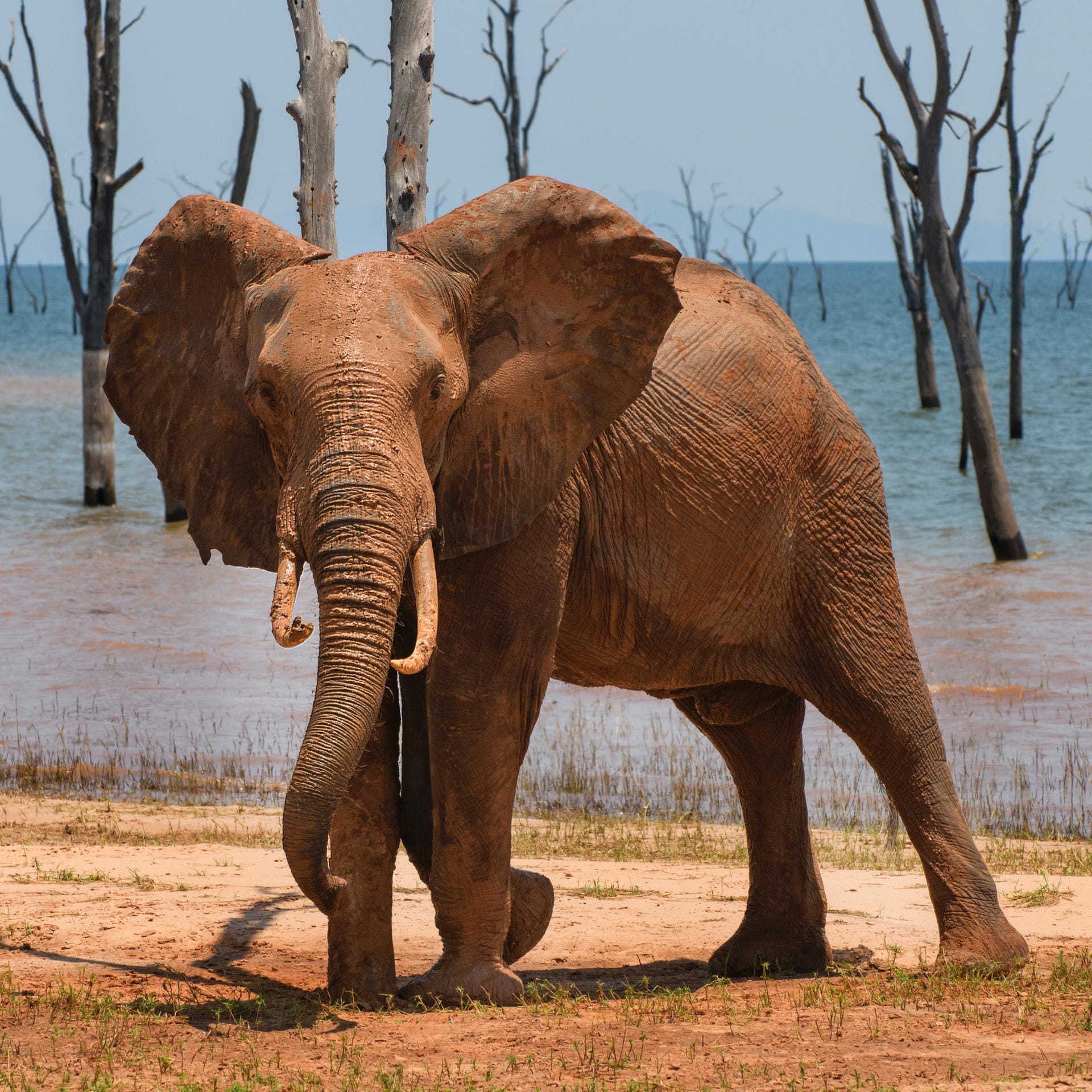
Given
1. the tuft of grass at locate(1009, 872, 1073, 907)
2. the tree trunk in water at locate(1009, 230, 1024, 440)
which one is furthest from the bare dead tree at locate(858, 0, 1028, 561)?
the tuft of grass at locate(1009, 872, 1073, 907)

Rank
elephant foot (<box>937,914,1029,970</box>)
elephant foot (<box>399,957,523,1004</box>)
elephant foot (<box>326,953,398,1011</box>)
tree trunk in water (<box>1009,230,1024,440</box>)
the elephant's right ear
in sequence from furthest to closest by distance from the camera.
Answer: tree trunk in water (<box>1009,230,1024,440</box>) < elephant foot (<box>937,914,1029,970</box>) < elephant foot (<box>326,953,398,1011</box>) < elephant foot (<box>399,957,523,1004</box>) < the elephant's right ear

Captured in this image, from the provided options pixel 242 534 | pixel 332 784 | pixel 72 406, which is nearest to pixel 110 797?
pixel 242 534

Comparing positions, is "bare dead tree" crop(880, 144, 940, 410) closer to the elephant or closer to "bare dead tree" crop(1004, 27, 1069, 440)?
"bare dead tree" crop(1004, 27, 1069, 440)

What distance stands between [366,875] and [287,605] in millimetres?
1711

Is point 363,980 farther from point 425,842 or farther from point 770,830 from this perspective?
point 770,830

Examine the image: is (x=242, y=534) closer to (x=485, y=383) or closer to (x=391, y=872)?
(x=485, y=383)

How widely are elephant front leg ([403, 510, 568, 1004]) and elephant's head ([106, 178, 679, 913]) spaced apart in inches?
9.0

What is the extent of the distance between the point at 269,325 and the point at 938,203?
1370cm

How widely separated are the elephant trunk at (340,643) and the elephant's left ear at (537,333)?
0.70 metres

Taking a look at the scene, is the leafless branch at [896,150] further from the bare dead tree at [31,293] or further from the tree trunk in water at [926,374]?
the bare dead tree at [31,293]

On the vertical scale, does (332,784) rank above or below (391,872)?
above

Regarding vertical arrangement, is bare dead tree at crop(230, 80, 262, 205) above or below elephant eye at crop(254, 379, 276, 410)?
above

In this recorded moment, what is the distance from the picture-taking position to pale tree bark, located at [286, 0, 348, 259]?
856 centimetres

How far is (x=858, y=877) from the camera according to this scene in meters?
7.90
